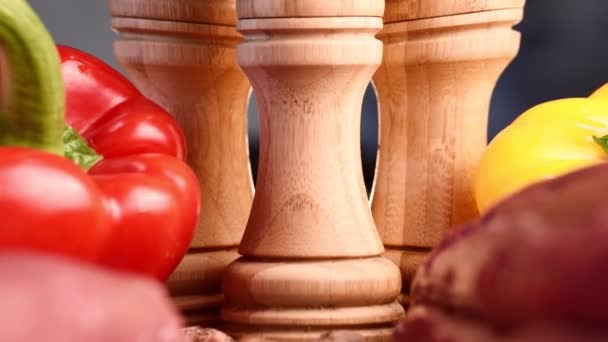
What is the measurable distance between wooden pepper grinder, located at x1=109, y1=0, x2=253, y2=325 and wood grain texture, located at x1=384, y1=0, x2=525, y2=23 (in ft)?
0.41

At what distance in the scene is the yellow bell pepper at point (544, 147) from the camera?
720 millimetres

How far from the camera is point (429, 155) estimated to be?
0.74 metres

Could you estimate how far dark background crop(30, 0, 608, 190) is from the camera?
4.04 ft

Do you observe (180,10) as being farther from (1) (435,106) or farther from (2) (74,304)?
(2) (74,304)

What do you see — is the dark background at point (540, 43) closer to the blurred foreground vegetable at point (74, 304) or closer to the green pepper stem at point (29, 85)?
the green pepper stem at point (29, 85)

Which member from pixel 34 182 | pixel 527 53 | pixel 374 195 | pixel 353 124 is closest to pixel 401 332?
pixel 34 182

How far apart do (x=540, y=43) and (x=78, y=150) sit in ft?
2.60

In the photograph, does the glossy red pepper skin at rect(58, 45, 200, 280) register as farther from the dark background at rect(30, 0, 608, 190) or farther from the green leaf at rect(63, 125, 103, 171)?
the dark background at rect(30, 0, 608, 190)

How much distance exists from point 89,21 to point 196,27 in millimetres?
566

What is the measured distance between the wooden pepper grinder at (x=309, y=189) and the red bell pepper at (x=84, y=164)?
64 millimetres

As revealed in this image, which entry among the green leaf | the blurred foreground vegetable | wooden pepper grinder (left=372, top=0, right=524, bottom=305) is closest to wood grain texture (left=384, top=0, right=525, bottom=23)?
wooden pepper grinder (left=372, top=0, right=524, bottom=305)

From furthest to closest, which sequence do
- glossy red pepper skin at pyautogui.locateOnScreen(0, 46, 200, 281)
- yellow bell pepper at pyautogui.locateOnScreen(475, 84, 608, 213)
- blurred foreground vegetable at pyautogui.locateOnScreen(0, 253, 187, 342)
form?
yellow bell pepper at pyautogui.locateOnScreen(475, 84, 608, 213)
glossy red pepper skin at pyautogui.locateOnScreen(0, 46, 200, 281)
blurred foreground vegetable at pyautogui.locateOnScreen(0, 253, 187, 342)

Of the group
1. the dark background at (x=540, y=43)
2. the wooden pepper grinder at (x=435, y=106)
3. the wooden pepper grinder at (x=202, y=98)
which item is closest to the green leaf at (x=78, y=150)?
the wooden pepper grinder at (x=202, y=98)

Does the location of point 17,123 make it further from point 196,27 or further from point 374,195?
point 374,195
